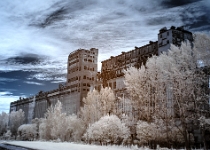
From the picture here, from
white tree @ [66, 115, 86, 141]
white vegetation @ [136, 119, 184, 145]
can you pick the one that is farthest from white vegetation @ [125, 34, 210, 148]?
white tree @ [66, 115, 86, 141]

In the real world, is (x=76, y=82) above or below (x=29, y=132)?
above

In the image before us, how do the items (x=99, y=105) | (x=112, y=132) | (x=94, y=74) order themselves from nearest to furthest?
(x=112, y=132) → (x=99, y=105) → (x=94, y=74)

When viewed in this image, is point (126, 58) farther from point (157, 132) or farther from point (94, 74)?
point (157, 132)

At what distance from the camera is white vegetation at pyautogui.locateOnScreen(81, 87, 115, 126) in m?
57.0

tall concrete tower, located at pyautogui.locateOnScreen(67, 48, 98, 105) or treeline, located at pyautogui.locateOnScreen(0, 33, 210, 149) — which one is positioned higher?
tall concrete tower, located at pyautogui.locateOnScreen(67, 48, 98, 105)

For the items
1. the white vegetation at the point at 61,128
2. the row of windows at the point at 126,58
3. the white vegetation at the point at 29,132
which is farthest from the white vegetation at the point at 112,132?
the white vegetation at the point at 29,132

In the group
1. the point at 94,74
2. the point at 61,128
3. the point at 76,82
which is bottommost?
the point at 61,128

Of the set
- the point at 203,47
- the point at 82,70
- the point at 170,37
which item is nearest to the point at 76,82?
the point at 82,70

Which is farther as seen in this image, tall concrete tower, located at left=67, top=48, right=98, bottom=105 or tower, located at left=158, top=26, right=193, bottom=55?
tall concrete tower, located at left=67, top=48, right=98, bottom=105

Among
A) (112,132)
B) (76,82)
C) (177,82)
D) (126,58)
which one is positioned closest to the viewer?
(177,82)

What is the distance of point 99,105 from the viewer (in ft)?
190

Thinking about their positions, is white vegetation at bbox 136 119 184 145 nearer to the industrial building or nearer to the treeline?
the treeline

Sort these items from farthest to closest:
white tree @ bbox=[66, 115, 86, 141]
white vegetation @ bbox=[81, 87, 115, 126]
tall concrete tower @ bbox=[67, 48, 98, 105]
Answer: tall concrete tower @ bbox=[67, 48, 98, 105], white tree @ bbox=[66, 115, 86, 141], white vegetation @ bbox=[81, 87, 115, 126]

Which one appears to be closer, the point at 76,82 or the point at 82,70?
the point at 76,82
